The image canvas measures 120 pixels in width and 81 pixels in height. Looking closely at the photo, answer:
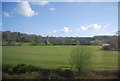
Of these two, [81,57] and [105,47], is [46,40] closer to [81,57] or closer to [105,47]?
[81,57]

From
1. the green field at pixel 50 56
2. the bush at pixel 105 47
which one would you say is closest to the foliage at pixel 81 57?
the green field at pixel 50 56

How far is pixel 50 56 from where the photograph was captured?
10.1 feet

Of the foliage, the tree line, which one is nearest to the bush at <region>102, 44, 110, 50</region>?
the tree line

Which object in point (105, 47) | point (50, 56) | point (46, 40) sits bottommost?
point (50, 56)

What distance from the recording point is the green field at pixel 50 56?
2.78 metres

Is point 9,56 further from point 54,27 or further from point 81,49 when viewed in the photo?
point 81,49

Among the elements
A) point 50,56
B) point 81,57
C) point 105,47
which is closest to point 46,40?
point 50,56

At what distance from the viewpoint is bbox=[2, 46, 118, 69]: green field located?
2.78 metres

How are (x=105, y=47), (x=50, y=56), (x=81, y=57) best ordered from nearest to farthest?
(x=81, y=57) → (x=105, y=47) → (x=50, y=56)

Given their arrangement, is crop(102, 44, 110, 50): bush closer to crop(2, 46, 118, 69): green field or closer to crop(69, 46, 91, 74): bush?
crop(2, 46, 118, 69): green field

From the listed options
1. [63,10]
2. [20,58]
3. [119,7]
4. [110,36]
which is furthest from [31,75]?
[119,7]

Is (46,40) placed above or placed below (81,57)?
above

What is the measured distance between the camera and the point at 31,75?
2.57 metres

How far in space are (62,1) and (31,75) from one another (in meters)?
1.94
